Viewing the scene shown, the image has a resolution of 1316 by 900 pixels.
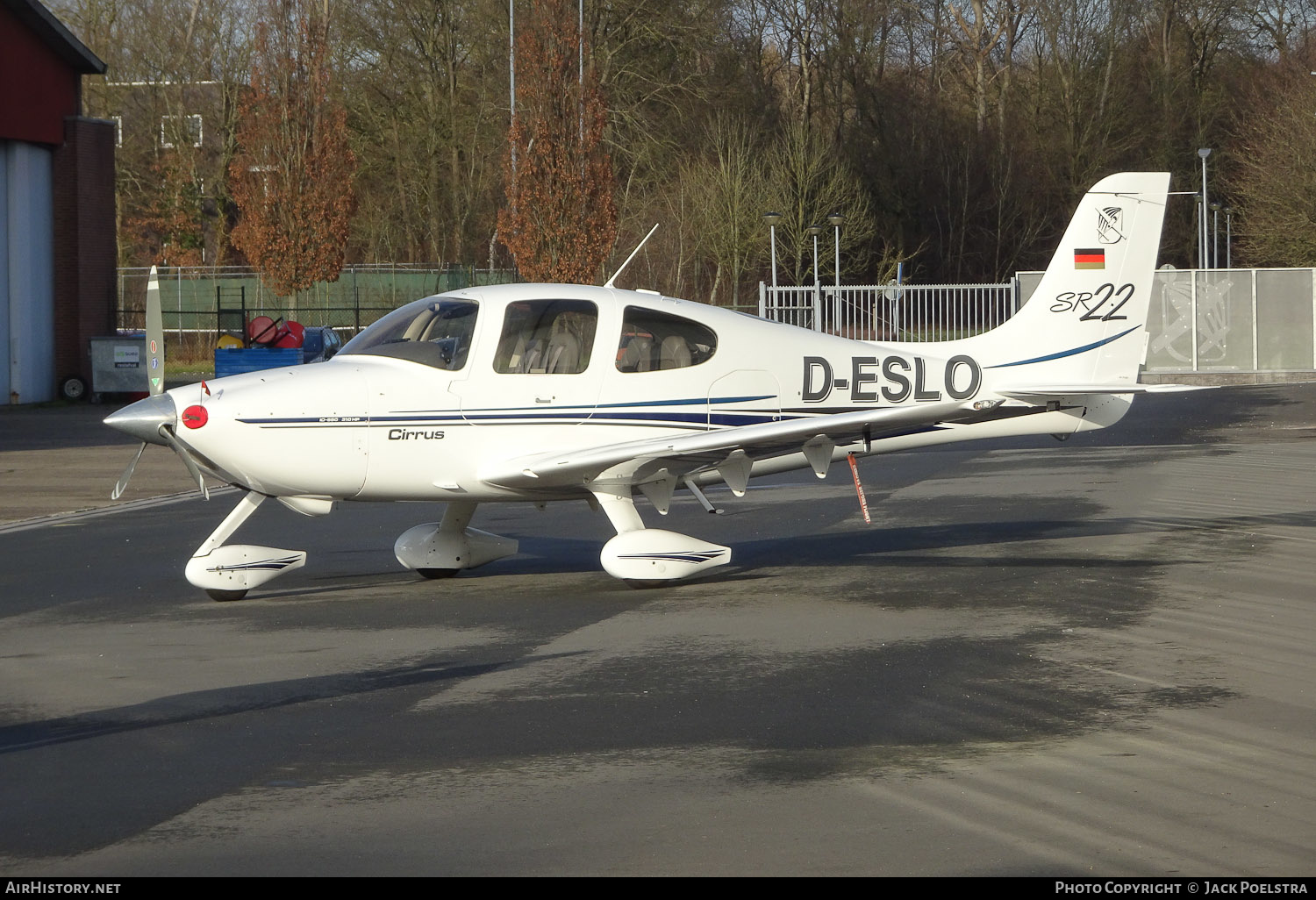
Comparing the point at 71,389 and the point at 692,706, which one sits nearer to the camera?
the point at 692,706

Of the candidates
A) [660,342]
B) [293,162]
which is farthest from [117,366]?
[660,342]

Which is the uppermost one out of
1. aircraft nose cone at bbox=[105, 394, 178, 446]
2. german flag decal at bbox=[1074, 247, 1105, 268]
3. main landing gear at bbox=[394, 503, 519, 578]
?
german flag decal at bbox=[1074, 247, 1105, 268]

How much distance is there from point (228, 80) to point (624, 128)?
15.4 m

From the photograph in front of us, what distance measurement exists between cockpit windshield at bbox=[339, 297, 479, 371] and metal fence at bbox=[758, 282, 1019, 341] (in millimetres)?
25911

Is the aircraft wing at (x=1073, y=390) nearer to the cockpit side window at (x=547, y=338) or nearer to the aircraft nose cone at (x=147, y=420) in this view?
the cockpit side window at (x=547, y=338)

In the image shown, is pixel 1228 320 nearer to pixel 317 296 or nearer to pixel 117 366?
pixel 117 366

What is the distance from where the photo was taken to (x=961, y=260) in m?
54.3

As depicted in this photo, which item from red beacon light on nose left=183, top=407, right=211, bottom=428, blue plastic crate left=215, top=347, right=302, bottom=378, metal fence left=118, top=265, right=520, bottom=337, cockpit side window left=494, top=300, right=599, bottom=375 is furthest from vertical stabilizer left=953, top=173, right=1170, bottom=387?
metal fence left=118, top=265, right=520, bottom=337

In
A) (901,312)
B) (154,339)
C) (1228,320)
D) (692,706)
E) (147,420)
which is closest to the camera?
(692,706)

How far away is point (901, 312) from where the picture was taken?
38.1 meters

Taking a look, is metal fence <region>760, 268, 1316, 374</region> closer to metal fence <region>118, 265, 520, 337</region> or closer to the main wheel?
metal fence <region>118, 265, 520, 337</region>

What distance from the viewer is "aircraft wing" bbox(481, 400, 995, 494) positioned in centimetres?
984

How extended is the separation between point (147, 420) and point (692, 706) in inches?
175
